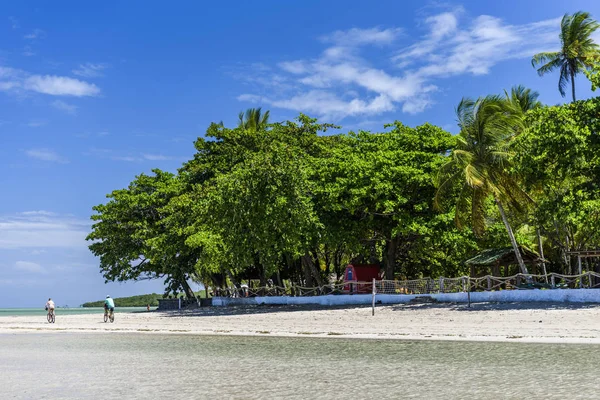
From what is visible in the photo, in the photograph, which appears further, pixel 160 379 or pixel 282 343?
pixel 282 343

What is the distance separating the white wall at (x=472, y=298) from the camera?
26.9 m

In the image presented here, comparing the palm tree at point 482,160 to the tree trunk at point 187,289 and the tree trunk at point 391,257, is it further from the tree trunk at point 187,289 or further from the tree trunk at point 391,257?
the tree trunk at point 187,289

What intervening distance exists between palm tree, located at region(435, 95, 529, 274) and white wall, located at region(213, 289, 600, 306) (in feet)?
11.4

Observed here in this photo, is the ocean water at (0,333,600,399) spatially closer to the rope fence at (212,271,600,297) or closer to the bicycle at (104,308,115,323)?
the rope fence at (212,271,600,297)

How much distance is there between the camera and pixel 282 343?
18.1 metres

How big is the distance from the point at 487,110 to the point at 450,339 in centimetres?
1775

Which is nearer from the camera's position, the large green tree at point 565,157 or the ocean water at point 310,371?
the ocean water at point 310,371

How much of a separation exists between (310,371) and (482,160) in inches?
928

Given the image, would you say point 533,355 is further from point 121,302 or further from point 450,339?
point 121,302

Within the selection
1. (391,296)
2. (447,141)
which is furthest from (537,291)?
(447,141)

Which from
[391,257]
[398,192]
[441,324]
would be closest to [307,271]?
[391,257]

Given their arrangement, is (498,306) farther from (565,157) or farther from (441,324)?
(565,157)

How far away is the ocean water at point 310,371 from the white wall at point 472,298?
12.5 meters

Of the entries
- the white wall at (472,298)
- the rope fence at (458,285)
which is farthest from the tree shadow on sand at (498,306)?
the rope fence at (458,285)
